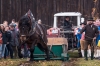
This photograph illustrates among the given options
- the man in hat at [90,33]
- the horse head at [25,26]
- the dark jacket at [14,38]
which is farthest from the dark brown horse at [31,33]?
the dark jacket at [14,38]

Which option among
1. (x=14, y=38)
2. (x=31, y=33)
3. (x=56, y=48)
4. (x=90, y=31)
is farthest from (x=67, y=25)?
(x=31, y=33)

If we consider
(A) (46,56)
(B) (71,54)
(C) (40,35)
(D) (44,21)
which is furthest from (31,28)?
(D) (44,21)

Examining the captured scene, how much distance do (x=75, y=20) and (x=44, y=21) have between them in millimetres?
7089

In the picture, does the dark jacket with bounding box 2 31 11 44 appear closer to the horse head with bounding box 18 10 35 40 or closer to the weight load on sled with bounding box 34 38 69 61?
the weight load on sled with bounding box 34 38 69 61

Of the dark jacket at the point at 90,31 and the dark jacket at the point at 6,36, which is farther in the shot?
the dark jacket at the point at 6,36

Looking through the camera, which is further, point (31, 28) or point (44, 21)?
point (44, 21)

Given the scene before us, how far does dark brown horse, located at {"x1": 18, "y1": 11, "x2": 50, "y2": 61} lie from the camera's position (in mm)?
17000

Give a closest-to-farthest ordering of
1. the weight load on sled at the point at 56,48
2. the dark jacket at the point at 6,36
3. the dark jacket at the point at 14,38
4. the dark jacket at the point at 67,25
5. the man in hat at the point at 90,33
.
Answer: the man in hat at the point at 90,33
the weight load on sled at the point at 56,48
the dark jacket at the point at 6,36
the dark jacket at the point at 14,38
the dark jacket at the point at 67,25

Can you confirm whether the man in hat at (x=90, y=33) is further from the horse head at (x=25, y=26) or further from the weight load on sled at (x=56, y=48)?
the horse head at (x=25, y=26)

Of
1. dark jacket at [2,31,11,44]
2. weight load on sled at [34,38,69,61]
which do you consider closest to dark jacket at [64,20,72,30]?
weight load on sled at [34,38,69,61]

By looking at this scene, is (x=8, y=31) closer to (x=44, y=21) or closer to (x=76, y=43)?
(x=76, y=43)

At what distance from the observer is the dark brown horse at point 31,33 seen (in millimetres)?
17000

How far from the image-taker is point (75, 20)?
2470 cm

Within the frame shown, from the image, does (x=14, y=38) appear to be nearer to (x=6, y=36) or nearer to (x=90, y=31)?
(x=6, y=36)
